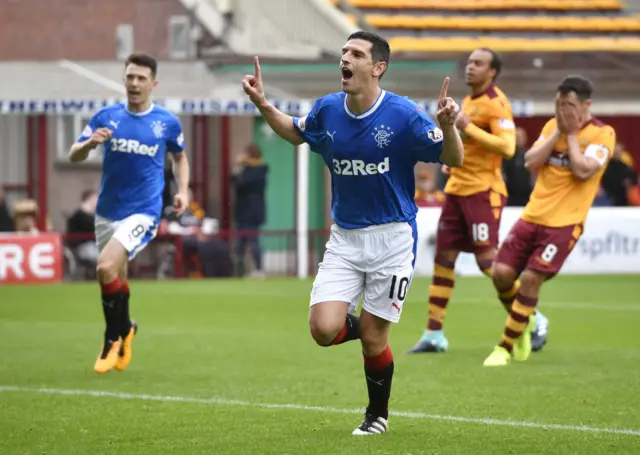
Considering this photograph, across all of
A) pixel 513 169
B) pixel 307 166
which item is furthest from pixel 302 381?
pixel 307 166

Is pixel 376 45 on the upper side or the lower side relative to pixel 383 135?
upper

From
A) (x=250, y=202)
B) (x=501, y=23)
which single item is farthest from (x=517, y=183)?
(x=501, y=23)

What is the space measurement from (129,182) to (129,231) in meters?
0.41

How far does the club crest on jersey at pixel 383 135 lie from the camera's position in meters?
7.61

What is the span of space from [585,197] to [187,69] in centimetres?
1497

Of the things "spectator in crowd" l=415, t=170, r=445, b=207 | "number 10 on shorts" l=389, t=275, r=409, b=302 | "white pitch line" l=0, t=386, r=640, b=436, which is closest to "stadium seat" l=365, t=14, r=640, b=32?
"spectator in crowd" l=415, t=170, r=445, b=207

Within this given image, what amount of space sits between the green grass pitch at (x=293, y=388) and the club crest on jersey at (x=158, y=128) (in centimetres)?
177

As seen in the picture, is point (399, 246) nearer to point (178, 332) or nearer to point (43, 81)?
point (178, 332)

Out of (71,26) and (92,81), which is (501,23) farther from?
(71,26)

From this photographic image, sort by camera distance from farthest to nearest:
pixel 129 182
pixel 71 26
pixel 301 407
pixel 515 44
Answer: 1. pixel 71 26
2. pixel 515 44
3. pixel 129 182
4. pixel 301 407

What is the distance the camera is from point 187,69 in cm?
2498

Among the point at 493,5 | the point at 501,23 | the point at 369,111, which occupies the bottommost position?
the point at 369,111

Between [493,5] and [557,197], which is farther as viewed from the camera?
[493,5]

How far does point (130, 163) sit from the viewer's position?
437 inches
